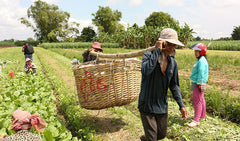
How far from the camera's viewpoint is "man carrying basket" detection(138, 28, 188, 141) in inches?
80.1

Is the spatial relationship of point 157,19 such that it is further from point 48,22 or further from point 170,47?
point 170,47

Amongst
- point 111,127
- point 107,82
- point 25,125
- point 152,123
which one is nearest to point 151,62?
point 152,123

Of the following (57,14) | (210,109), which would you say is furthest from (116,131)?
(57,14)

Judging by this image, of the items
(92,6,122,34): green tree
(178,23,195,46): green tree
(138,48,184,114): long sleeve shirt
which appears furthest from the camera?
(92,6,122,34): green tree

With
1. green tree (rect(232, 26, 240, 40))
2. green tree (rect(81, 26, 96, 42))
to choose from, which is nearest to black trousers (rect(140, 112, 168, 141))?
green tree (rect(232, 26, 240, 40))

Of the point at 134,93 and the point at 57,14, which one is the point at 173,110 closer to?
the point at 134,93

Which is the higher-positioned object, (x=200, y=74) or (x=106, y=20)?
(x=106, y=20)

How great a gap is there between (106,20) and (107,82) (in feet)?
201

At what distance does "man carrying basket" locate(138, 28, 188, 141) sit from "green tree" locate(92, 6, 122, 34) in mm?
59326

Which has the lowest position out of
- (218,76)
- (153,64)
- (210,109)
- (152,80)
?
(210,109)

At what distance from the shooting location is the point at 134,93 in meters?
2.96

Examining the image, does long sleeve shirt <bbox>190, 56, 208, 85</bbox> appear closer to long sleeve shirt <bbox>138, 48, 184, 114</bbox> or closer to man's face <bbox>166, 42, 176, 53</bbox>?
long sleeve shirt <bbox>138, 48, 184, 114</bbox>

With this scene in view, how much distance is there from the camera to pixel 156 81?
2.21m

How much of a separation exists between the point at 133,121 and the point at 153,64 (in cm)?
214
